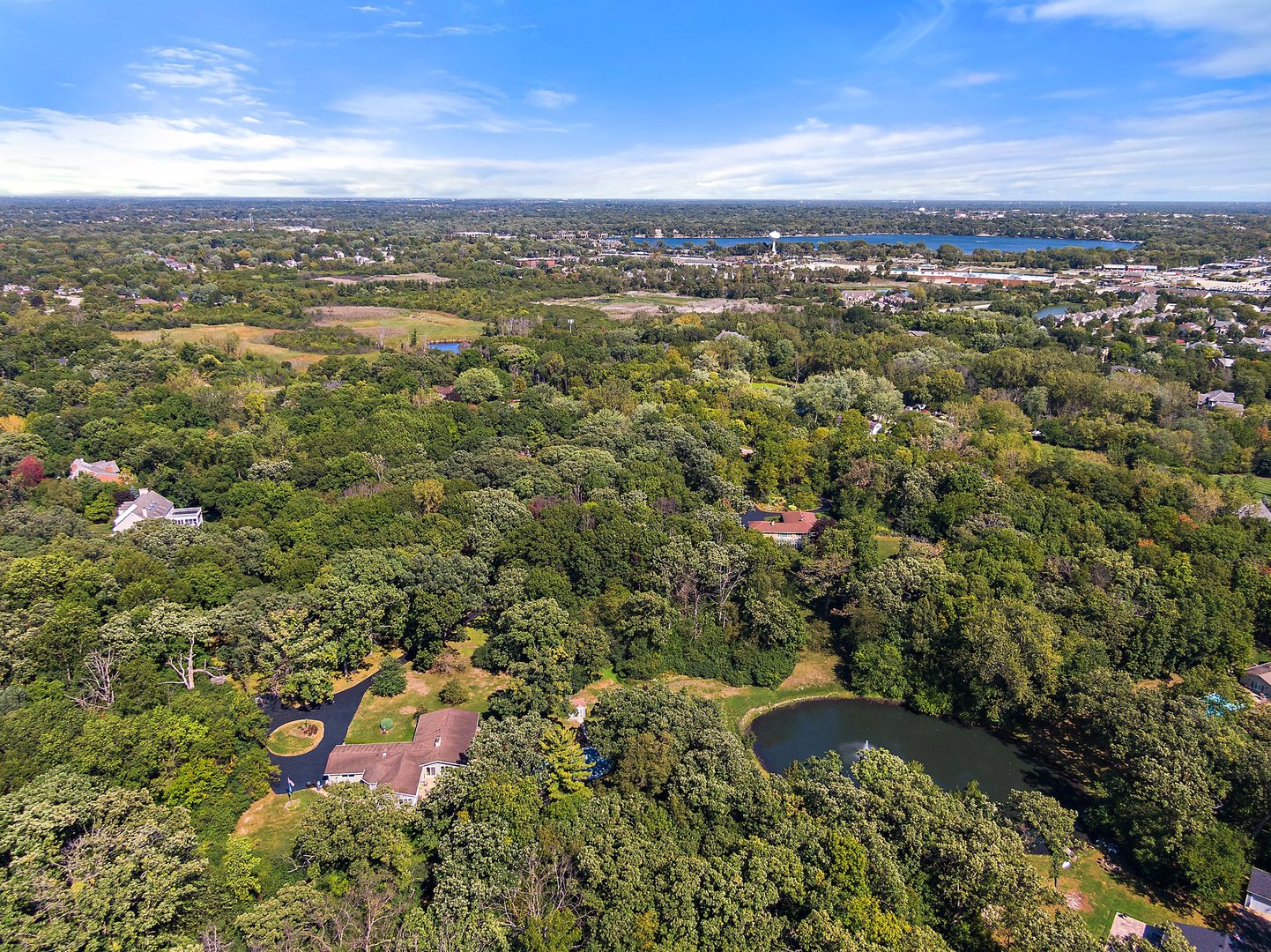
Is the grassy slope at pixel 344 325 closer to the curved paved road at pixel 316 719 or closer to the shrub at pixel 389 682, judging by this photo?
the shrub at pixel 389 682

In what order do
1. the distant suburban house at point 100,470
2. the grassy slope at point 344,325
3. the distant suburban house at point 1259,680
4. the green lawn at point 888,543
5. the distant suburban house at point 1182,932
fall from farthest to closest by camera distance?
1. the grassy slope at point 344,325
2. the distant suburban house at point 100,470
3. the green lawn at point 888,543
4. the distant suburban house at point 1259,680
5. the distant suburban house at point 1182,932

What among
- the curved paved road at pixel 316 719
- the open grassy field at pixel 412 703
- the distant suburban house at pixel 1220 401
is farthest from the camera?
the distant suburban house at pixel 1220 401

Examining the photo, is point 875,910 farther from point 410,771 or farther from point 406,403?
point 406,403


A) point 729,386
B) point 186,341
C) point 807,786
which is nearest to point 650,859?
point 807,786

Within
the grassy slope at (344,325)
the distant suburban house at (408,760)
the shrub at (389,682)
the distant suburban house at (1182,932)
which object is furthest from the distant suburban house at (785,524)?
the grassy slope at (344,325)

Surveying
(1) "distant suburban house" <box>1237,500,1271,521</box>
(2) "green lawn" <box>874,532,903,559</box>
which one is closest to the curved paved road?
(2) "green lawn" <box>874,532,903,559</box>

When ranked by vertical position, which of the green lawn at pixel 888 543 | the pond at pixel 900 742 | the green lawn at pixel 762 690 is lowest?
the pond at pixel 900 742

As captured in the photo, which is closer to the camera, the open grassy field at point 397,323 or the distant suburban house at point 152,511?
the distant suburban house at point 152,511

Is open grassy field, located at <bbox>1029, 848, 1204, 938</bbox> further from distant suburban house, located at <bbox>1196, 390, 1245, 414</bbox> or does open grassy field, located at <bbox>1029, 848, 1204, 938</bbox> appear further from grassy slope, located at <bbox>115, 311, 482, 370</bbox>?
grassy slope, located at <bbox>115, 311, 482, 370</bbox>
